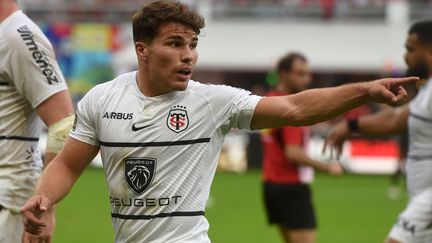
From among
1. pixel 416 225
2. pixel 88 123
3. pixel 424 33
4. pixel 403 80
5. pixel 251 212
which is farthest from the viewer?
pixel 251 212

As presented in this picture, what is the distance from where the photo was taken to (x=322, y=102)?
552cm

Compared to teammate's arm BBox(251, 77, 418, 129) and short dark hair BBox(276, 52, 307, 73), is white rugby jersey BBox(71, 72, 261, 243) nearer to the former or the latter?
teammate's arm BBox(251, 77, 418, 129)

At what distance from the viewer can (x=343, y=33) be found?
1681 inches

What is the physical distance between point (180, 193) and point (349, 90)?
1055 millimetres

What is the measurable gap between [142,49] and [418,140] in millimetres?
3281

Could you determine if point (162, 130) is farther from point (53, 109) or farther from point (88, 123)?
point (53, 109)

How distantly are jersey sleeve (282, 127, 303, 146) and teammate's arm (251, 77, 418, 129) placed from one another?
5.15 m

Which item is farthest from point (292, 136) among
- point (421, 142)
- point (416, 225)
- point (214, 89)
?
point (214, 89)

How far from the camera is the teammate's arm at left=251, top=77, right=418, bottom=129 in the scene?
5.25 meters

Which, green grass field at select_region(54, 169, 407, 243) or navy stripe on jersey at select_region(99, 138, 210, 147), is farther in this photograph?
green grass field at select_region(54, 169, 407, 243)

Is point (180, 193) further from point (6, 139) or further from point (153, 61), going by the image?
point (6, 139)

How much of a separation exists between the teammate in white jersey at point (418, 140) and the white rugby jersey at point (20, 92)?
99.4 inches

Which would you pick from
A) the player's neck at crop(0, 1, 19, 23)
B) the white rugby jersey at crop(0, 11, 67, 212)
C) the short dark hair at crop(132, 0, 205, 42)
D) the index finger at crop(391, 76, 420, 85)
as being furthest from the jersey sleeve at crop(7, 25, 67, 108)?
the index finger at crop(391, 76, 420, 85)

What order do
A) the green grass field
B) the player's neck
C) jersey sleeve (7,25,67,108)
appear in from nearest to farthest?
jersey sleeve (7,25,67,108) → the player's neck → the green grass field
